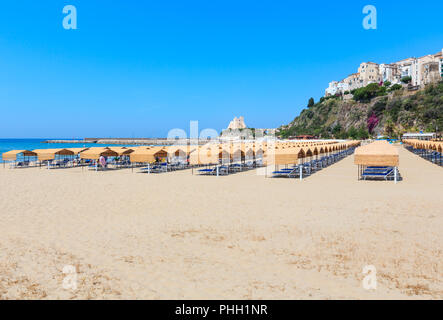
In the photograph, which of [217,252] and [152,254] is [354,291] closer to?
[217,252]

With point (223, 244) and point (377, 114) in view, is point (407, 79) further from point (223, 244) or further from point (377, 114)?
point (223, 244)

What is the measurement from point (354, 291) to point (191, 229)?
418 centimetres

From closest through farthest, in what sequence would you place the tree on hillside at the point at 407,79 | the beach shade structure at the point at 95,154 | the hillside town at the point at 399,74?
the beach shade structure at the point at 95,154
the hillside town at the point at 399,74
the tree on hillside at the point at 407,79

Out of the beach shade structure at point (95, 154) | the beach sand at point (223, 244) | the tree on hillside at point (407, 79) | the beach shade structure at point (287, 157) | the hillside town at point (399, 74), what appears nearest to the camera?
the beach sand at point (223, 244)

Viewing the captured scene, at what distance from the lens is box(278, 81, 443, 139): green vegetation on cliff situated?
255 feet

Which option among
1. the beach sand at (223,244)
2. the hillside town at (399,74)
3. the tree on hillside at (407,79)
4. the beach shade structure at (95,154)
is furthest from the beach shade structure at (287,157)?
the tree on hillside at (407,79)

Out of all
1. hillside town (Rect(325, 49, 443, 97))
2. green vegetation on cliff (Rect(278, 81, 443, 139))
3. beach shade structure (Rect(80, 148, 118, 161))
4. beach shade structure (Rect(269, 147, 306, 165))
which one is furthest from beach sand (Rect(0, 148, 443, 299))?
hillside town (Rect(325, 49, 443, 97))

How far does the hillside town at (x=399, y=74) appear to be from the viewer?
308 ft

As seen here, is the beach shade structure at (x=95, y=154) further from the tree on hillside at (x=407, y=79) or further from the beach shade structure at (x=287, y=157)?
the tree on hillside at (x=407, y=79)

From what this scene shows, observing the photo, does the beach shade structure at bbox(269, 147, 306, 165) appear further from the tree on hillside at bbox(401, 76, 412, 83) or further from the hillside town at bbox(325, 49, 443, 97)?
the tree on hillside at bbox(401, 76, 412, 83)

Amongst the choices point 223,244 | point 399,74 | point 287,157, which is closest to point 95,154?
point 287,157

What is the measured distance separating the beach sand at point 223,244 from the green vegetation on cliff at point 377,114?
7095 centimetres
